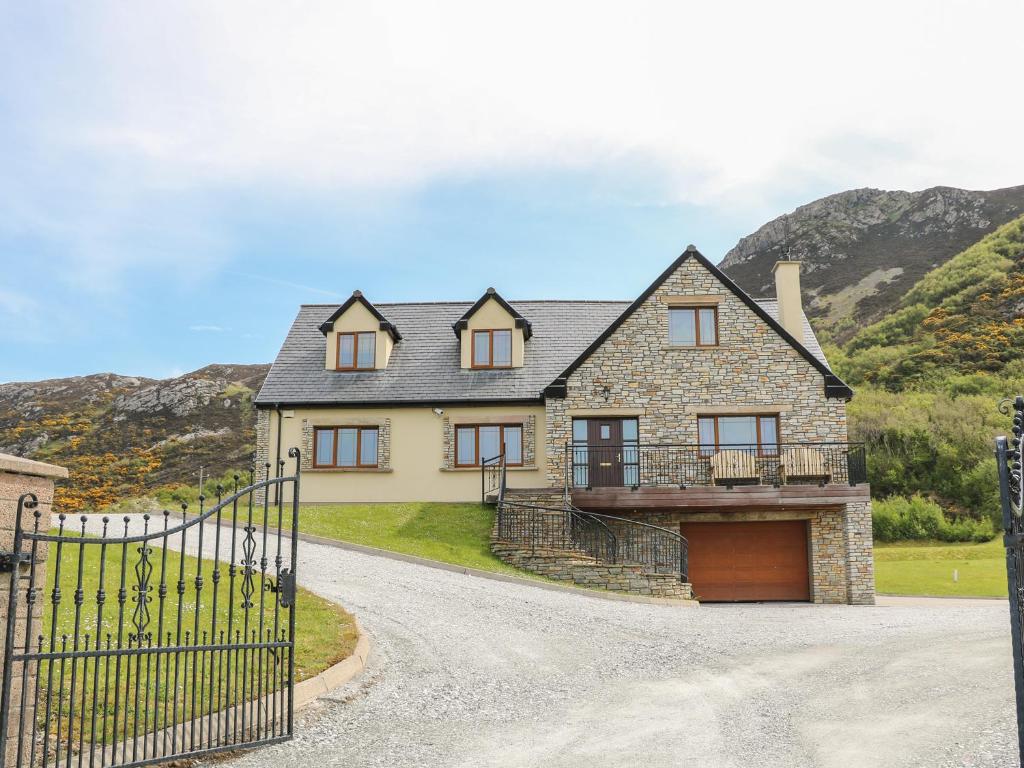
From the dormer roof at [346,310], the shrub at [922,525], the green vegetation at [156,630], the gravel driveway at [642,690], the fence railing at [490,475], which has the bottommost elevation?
the gravel driveway at [642,690]

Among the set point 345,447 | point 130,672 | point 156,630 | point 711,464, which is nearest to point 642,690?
point 130,672

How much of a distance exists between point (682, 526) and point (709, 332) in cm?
551

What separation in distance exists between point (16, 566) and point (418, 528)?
17.0 meters

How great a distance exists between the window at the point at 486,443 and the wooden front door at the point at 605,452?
9.97 ft

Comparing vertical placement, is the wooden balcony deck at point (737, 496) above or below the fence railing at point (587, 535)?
above

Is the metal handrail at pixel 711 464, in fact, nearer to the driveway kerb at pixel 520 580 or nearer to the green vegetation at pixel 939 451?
the driveway kerb at pixel 520 580

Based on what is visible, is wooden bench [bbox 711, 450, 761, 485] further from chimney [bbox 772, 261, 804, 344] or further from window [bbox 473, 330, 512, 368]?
window [bbox 473, 330, 512, 368]

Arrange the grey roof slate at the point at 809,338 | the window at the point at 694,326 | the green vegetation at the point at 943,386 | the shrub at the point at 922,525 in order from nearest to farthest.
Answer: the window at the point at 694,326 → the grey roof slate at the point at 809,338 → the shrub at the point at 922,525 → the green vegetation at the point at 943,386

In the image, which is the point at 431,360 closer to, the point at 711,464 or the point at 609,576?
the point at 711,464

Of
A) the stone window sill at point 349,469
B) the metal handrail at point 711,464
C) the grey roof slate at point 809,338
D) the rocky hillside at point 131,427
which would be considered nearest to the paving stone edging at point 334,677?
the metal handrail at point 711,464

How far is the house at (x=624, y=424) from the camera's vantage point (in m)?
21.9

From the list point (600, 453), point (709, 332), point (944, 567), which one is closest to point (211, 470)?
point (600, 453)

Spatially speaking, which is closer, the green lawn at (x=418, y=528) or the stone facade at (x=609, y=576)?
the stone facade at (x=609, y=576)

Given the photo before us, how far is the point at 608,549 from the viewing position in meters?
21.3
